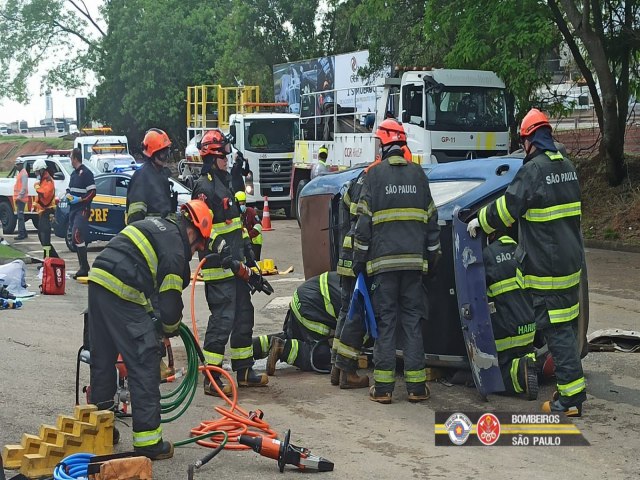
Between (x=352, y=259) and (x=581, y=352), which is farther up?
(x=352, y=259)

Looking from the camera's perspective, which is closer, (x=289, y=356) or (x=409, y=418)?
(x=409, y=418)

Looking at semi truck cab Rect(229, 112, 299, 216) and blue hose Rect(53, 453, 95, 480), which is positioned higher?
semi truck cab Rect(229, 112, 299, 216)

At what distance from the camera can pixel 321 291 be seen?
27.8 ft

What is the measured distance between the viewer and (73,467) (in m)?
5.48

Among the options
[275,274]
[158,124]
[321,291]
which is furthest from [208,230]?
[158,124]

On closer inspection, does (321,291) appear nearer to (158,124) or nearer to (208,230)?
(208,230)

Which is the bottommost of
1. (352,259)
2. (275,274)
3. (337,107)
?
(275,274)

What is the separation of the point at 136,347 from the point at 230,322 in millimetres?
1988

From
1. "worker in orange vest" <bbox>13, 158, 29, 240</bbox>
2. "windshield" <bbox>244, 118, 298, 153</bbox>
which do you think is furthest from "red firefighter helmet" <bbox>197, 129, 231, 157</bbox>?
"windshield" <bbox>244, 118, 298, 153</bbox>

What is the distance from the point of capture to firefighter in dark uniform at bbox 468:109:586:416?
6762mm

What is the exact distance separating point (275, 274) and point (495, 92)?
700 cm

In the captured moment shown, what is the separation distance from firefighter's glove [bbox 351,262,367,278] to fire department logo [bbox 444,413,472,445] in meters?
1.49

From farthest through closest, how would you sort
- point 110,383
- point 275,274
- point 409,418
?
1. point 275,274
2. point 409,418
3. point 110,383

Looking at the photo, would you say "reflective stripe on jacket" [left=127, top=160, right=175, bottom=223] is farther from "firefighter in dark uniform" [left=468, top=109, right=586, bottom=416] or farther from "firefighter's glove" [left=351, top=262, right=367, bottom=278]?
→ "firefighter in dark uniform" [left=468, top=109, right=586, bottom=416]
